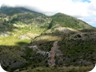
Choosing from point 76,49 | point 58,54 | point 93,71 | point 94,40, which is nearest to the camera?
point 93,71

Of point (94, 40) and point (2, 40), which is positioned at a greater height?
point (94, 40)

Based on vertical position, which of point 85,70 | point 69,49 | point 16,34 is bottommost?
point 16,34

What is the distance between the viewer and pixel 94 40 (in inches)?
3260

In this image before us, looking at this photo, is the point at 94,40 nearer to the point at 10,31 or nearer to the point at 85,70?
the point at 85,70

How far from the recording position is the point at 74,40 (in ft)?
276

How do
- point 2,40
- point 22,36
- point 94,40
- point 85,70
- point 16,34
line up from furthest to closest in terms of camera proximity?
point 16,34, point 22,36, point 2,40, point 94,40, point 85,70

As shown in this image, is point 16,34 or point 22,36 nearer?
point 22,36

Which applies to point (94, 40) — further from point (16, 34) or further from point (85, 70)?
point (16, 34)

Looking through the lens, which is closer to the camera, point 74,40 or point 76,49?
point 76,49

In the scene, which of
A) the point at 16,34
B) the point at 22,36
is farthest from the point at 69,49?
the point at 16,34

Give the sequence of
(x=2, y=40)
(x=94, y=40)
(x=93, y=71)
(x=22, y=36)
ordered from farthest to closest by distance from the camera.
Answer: (x=22, y=36) → (x=2, y=40) → (x=94, y=40) → (x=93, y=71)

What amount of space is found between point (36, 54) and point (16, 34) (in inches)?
4748

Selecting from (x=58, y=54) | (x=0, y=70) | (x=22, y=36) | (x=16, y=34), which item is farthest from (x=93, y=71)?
(x=16, y=34)

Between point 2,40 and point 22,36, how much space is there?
3428 centimetres
